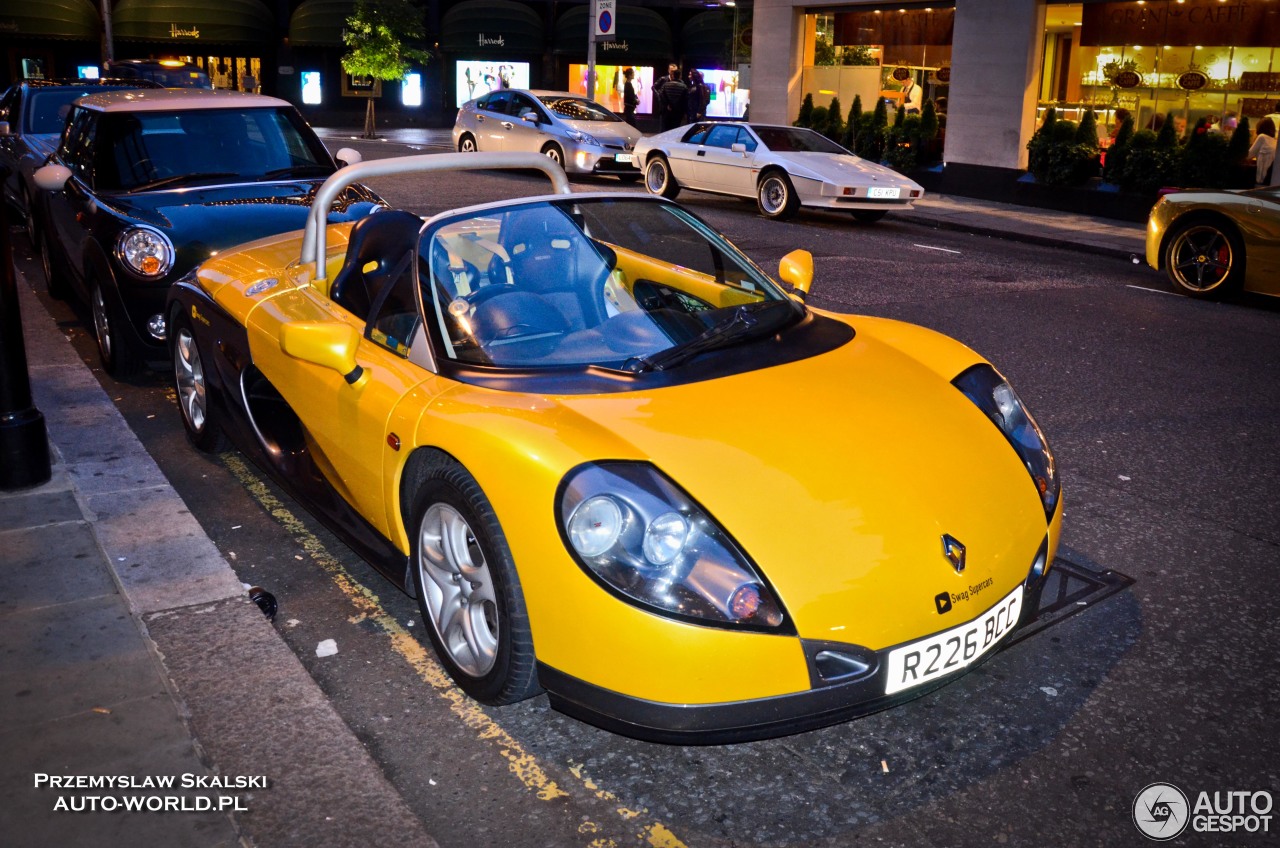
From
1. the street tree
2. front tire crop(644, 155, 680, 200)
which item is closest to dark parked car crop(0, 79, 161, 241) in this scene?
front tire crop(644, 155, 680, 200)

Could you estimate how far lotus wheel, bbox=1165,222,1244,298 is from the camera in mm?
10664

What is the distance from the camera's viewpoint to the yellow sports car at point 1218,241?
10406 millimetres

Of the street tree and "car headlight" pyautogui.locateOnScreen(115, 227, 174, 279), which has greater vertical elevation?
the street tree

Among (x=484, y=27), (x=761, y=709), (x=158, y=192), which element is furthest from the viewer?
(x=484, y=27)

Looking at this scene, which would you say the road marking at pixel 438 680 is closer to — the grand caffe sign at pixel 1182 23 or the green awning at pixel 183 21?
the grand caffe sign at pixel 1182 23

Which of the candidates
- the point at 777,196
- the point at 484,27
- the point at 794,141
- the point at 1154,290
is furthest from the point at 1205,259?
the point at 484,27

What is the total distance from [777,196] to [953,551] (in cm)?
1394

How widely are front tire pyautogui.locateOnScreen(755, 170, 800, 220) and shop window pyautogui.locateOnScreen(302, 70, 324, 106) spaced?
96.5 ft

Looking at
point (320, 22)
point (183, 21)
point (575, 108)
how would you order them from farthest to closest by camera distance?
point (320, 22) < point (183, 21) < point (575, 108)

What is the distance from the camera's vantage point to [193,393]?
5.79m

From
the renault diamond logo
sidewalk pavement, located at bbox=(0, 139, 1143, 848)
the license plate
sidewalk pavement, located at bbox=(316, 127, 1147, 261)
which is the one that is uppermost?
the renault diamond logo

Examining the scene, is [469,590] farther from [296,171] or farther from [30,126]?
[30,126]

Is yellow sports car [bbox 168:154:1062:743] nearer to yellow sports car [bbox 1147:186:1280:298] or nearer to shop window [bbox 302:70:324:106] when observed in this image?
yellow sports car [bbox 1147:186:1280:298]

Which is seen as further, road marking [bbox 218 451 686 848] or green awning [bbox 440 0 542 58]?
green awning [bbox 440 0 542 58]
